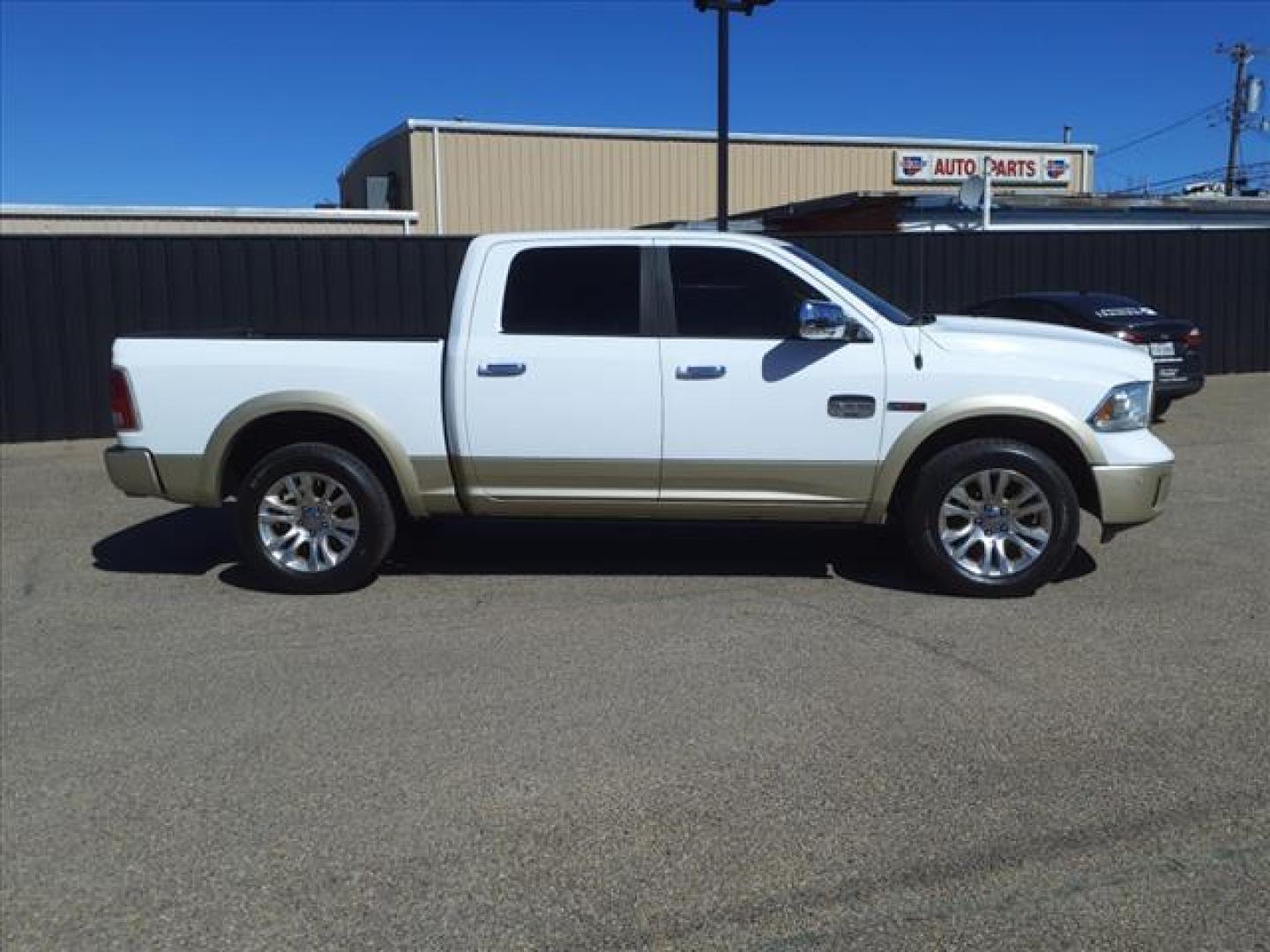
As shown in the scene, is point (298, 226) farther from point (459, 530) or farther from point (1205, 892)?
point (1205, 892)

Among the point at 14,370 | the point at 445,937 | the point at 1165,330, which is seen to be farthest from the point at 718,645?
the point at 14,370

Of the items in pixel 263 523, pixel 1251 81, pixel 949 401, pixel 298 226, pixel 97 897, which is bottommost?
pixel 97 897

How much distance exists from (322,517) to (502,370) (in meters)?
1.32

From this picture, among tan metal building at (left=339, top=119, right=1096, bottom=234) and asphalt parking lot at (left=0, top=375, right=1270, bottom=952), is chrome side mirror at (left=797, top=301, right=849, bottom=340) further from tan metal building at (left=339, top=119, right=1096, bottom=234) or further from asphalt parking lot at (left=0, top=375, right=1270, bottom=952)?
tan metal building at (left=339, top=119, right=1096, bottom=234)

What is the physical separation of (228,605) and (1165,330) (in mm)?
10054

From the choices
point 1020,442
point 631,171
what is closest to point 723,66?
point 1020,442

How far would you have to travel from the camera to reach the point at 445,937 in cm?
314

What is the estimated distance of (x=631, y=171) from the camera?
99.2 ft

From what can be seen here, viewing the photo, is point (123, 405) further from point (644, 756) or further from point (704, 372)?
point (644, 756)

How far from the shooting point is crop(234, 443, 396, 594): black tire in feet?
21.4

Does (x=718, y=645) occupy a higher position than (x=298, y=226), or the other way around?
(x=298, y=226)

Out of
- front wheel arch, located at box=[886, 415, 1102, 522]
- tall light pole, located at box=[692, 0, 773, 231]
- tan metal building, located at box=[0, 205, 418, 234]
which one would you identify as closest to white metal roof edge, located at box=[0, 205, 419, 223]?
tan metal building, located at box=[0, 205, 418, 234]

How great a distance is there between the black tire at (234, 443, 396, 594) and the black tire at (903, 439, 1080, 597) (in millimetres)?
2881

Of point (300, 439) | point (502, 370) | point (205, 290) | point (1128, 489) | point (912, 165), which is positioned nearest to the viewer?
point (1128, 489)
